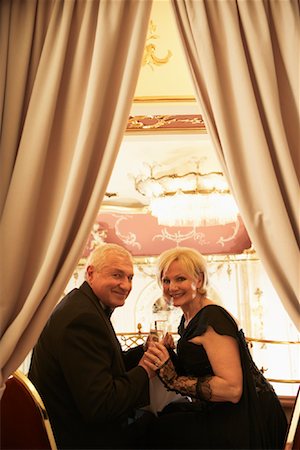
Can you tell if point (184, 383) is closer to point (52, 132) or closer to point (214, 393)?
point (214, 393)

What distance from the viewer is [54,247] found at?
162 cm

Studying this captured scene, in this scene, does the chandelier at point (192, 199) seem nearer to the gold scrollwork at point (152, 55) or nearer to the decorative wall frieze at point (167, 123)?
the decorative wall frieze at point (167, 123)

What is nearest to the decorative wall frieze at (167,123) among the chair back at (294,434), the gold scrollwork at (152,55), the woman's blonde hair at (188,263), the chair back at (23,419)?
the gold scrollwork at (152,55)

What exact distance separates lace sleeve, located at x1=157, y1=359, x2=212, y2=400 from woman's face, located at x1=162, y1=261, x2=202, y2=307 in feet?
1.25

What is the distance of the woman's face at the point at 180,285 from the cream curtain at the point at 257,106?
85 cm

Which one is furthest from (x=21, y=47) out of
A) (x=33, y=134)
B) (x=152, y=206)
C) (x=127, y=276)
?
(x=152, y=206)

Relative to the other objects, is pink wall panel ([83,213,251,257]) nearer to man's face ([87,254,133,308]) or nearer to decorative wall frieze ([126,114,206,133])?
decorative wall frieze ([126,114,206,133])

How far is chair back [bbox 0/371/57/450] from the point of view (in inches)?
68.6

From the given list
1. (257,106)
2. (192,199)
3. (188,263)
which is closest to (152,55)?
(257,106)

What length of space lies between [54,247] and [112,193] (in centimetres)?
388

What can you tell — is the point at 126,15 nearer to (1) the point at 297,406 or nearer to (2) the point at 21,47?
(2) the point at 21,47

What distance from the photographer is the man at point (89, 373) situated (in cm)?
193

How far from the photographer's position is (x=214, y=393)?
2.09 metres

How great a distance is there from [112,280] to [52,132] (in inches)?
31.8
